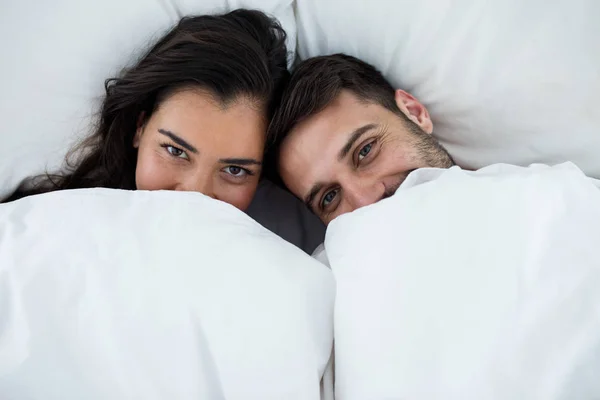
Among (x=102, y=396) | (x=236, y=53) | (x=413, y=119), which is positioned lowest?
(x=102, y=396)

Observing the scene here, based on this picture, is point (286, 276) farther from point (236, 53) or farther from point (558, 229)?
point (236, 53)

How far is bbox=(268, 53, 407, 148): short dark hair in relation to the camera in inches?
39.7

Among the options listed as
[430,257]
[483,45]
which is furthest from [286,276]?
[483,45]

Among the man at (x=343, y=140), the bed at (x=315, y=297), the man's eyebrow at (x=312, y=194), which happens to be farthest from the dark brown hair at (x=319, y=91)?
the bed at (x=315, y=297)

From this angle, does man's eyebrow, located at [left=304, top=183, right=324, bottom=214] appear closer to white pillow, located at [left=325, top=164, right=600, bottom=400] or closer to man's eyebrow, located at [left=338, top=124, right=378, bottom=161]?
man's eyebrow, located at [left=338, top=124, right=378, bottom=161]

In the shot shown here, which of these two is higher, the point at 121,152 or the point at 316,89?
the point at 316,89

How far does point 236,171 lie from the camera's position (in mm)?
1029

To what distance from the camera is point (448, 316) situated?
0.65m

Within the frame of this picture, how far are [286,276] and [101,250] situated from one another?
245mm

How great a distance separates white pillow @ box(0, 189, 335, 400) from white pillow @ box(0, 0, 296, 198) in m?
0.34

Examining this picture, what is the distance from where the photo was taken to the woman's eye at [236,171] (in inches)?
40.1

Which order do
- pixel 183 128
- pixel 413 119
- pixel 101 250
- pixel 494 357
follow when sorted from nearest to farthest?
pixel 494 357 → pixel 101 250 → pixel 183 128 → pixel 413 119

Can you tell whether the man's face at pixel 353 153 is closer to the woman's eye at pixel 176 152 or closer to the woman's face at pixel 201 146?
the woman's face at pixel 201 146

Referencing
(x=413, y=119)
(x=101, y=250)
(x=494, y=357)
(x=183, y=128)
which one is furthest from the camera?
(x=413, y=119)
